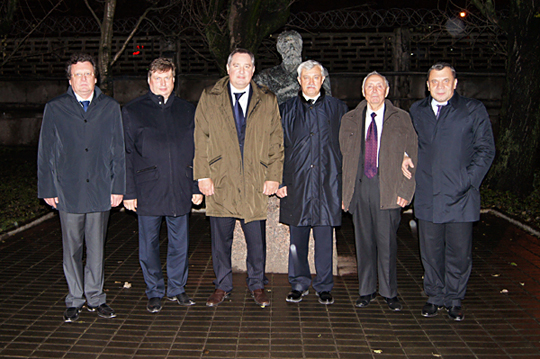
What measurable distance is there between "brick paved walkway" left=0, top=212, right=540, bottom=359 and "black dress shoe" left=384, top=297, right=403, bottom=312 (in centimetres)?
6

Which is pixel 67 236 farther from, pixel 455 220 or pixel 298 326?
pixel 455 220

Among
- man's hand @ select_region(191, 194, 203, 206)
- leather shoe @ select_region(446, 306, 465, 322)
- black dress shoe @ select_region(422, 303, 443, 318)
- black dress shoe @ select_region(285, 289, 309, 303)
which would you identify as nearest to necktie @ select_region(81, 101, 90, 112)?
man's hand @ select_region(191, 194, 203, 206)

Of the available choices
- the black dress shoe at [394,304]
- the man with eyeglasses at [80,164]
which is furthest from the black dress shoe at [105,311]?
the black dress shoe at [394,304]

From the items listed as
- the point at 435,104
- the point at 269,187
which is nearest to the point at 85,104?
the point at 269,187

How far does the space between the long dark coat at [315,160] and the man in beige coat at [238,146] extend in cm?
17

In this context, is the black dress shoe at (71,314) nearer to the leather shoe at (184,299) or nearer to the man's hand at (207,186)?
the leather shoe at (184,299)

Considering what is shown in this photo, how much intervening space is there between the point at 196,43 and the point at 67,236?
12.5 metres

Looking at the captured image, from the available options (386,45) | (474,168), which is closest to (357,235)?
(474,168)

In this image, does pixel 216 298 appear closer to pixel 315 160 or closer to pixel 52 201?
pixel 315 160

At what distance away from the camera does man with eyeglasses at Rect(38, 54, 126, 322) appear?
15.2ft

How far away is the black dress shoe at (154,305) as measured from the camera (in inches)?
197

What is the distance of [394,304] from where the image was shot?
5.04 meters

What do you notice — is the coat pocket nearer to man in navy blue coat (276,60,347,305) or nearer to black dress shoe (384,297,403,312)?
man in navy blue coat (276,60,347,305)

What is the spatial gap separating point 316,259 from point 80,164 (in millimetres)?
2414
